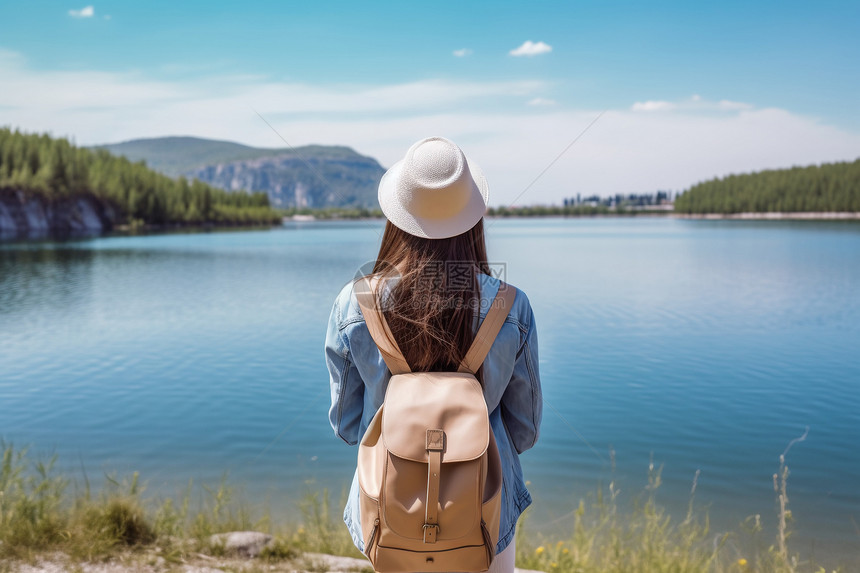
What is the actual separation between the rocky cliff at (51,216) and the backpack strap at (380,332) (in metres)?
72.5

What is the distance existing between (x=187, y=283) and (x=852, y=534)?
2228cm

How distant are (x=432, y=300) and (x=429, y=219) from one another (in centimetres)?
24

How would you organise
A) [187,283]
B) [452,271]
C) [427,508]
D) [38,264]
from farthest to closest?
[38,264], [187,283], [452,271], [427,508]

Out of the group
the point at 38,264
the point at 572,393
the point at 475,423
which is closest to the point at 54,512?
the point at 475,423

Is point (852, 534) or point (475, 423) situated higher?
point (475, 423)

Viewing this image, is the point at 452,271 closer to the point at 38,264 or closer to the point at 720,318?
the point at 720,318

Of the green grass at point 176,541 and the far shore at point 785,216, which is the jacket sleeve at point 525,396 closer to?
the green grass at point 176,541

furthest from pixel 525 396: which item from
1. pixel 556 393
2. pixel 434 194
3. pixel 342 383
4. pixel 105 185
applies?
pixel 105 185

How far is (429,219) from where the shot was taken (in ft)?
6.05

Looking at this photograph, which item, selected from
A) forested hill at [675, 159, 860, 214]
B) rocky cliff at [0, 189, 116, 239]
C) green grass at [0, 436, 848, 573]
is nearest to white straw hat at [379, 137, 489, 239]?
green grass at [0, 436, 848, 573]

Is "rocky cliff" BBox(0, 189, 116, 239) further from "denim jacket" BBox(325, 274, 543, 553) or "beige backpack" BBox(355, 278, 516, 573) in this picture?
"beige backpack" BBox(355, 278, 516, 573)

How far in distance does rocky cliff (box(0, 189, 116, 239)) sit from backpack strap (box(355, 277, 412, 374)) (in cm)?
7254

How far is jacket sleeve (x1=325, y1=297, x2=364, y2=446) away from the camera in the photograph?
1946mm

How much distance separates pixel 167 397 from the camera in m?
9.45
